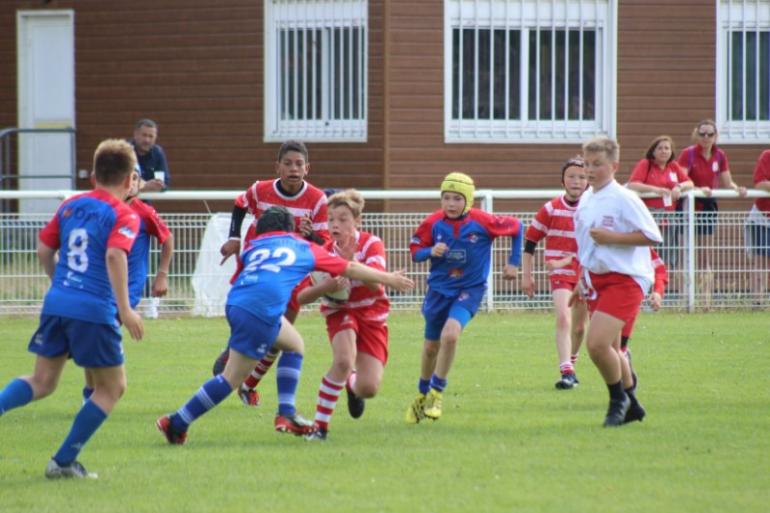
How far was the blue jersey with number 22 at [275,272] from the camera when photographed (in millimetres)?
8969

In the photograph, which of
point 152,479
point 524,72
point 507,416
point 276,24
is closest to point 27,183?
point 276,24

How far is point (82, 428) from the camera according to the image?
806cm

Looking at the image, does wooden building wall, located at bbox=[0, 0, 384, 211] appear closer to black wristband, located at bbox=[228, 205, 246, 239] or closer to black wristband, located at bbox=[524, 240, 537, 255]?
black wristband, located at bbox=[524, 240, 537, 255]

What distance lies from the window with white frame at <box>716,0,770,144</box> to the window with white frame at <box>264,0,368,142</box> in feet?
16.3

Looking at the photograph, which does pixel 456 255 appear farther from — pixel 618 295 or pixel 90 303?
pixel 90 303

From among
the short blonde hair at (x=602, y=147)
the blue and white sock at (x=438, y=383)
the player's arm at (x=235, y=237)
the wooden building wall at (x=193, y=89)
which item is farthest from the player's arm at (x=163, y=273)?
the wooden building wall at (x=193, y=89)

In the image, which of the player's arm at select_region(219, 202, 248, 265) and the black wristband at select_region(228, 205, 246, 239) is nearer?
the player's arm at select_region(219, 202, 248, 265)

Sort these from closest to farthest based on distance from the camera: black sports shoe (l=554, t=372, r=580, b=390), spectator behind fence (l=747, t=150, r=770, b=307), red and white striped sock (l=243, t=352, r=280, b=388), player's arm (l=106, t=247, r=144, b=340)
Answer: player's arm (l=106, t=247, r=144, b=340), red and white striped sock (l=243, t=352, r=280, b=388), black sports shoe (l=554, t=372, r=580, b=390), spectator behind fence (l=747, t=150, r=770, b=307)

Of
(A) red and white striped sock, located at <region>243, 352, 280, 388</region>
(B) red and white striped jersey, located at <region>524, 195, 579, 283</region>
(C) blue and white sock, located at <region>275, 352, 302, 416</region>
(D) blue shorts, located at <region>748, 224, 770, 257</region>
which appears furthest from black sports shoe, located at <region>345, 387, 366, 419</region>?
(D) blue shorts, located at <region>748, 224, 770, 257</region>

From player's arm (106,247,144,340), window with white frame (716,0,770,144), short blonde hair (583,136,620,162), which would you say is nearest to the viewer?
player's arm (106,247,144,340)

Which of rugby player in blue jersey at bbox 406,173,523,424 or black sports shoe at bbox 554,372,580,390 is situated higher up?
rugby player in blue jersey at bbox 406,173,523,424

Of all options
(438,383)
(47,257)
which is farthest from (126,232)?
(438,383)

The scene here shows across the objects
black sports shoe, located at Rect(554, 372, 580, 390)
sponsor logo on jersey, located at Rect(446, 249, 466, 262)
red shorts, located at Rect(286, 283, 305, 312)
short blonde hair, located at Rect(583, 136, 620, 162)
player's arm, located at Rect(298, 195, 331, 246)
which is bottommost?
black sports shoe, located at Rect(554, 372, 580, 390)

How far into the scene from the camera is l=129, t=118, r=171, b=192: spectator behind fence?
1788 cm
